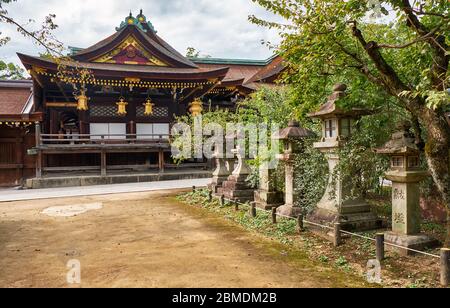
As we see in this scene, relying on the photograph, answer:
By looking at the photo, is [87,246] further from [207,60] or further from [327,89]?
[207,60]

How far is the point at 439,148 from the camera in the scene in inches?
183

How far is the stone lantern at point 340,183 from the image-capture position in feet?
21.5

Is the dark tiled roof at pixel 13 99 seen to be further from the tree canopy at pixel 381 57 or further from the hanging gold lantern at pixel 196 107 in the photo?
the tree canopy at pixel 381 57

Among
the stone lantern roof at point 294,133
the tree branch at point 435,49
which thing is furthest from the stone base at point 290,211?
the tree branch at point 435,49

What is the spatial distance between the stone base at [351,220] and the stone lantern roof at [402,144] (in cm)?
166

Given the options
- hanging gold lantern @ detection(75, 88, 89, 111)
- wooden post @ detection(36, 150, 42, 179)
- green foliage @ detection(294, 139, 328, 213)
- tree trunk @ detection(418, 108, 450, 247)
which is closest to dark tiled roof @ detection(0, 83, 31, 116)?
wooden post @ detection(36, 150, 42, 179)

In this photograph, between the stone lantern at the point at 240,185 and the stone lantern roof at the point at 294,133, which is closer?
the stone lantern roof at the point at 294,133

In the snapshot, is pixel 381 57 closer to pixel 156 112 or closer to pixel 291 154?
pixel 291 154

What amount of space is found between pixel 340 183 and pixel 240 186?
4.51 meters

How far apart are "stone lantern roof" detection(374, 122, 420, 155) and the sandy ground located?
233cm

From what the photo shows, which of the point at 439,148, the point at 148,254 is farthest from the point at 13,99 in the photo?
the point at 439,148

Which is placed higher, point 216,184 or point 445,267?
point 216,184

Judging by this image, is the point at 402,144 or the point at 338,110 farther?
the point at 338,110
